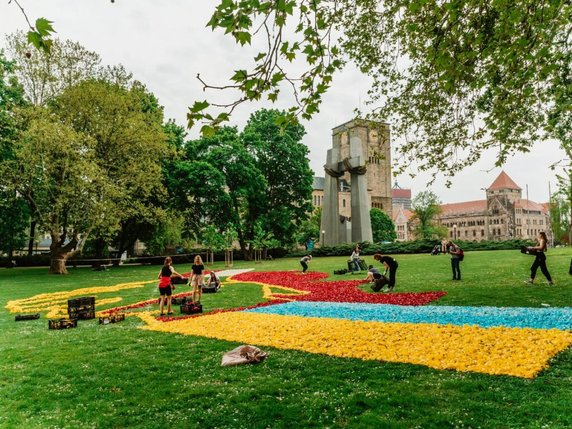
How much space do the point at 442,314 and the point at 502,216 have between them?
16565 centimetres

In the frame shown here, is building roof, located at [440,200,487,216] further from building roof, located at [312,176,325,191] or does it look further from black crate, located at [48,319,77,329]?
black crate, located at [48,319,77,329]

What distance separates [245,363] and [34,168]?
119 feet

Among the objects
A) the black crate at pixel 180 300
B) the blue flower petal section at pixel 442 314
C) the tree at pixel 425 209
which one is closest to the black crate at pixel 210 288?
the black crate at pixel 180 300

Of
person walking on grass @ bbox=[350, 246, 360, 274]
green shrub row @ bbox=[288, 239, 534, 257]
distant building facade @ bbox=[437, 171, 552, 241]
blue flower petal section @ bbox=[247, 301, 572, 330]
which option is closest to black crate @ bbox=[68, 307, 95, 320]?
blue flower petal section @ bbox=[247, 301, 572, 330]

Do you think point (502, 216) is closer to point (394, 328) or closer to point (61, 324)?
point (394, 328)

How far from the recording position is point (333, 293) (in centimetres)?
2122

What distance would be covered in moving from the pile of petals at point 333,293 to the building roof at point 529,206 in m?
160

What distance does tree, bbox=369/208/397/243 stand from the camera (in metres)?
108

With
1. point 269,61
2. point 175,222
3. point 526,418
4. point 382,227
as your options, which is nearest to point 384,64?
point 269,61

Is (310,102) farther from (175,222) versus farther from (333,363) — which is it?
(175,222)

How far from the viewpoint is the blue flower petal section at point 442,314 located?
1205cm

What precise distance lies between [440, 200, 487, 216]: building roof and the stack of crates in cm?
17700

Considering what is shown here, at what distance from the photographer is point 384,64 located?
16.2 meters

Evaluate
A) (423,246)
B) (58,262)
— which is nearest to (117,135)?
(58,262)
